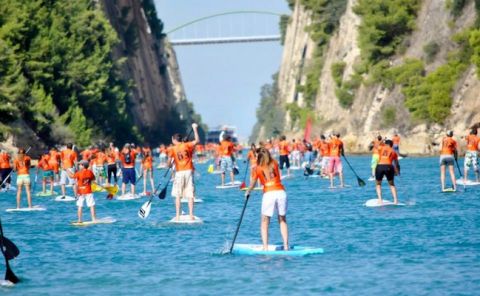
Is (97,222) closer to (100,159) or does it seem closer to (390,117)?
(100,159)

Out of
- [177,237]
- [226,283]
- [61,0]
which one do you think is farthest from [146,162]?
[61,0]

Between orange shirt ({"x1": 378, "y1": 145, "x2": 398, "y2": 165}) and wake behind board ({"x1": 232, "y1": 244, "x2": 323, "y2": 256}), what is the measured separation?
973 cm

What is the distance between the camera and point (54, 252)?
21500 millimetres

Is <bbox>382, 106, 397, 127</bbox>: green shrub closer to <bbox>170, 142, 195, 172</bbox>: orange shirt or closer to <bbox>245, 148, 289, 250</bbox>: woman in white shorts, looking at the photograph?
<bbox>170, 142, 195, 172</bbox>: orange shirt

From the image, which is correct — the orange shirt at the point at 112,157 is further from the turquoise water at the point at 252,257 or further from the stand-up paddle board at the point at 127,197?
the turquoise water at the point at 252,257

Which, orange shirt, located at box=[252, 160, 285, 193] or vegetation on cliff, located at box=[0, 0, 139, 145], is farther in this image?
vegetation on cliff, located at box=[0, 0, 139, 145]

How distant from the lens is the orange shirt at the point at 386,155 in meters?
29.8

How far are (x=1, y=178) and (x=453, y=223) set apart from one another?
18.8 m

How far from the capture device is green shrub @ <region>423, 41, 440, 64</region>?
82.6 m

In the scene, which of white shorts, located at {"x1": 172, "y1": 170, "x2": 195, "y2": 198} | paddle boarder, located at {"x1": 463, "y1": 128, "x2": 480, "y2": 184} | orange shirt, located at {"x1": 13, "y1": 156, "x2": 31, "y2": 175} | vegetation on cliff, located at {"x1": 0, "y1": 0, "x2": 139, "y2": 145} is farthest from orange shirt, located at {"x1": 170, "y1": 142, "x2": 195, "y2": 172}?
vegetation on cliff, located at {"x1": 0, "y1": 0, "x2": 139, "y2": 145}

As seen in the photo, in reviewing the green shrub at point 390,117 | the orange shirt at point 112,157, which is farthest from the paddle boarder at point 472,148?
the green shrub at point 390,117

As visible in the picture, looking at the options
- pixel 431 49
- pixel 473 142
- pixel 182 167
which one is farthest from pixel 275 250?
pixel 431 49

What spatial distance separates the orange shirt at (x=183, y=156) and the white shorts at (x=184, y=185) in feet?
0.40

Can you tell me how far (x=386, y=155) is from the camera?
2981cm
